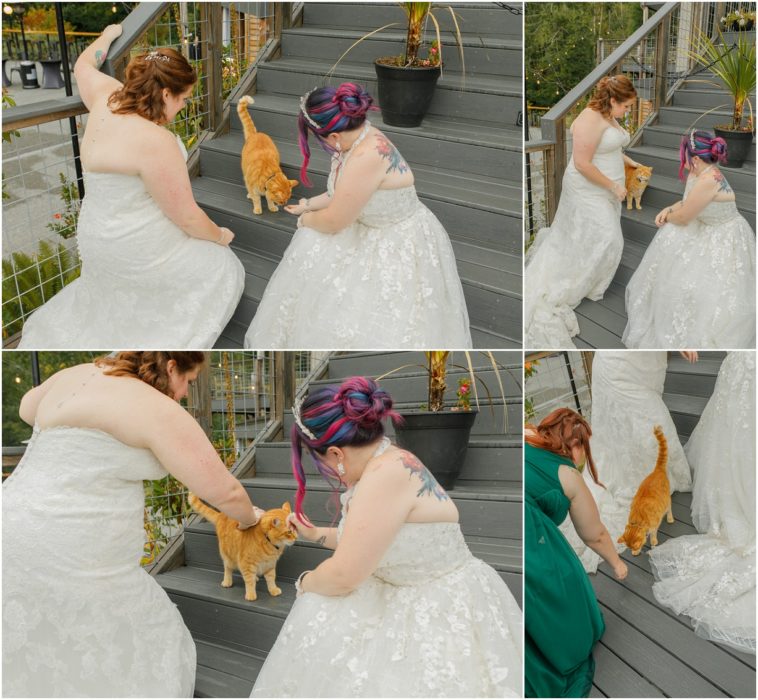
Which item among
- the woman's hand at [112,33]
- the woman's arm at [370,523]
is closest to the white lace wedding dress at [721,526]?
the woman's arm at [370,523]

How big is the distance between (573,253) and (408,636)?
1.11 metres

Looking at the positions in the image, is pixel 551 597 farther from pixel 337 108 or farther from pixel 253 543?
pixel 337 108

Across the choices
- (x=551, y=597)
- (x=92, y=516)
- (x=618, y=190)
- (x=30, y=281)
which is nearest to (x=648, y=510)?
(x=551, y=597)

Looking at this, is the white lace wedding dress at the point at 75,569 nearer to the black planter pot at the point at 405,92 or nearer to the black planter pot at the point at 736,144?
the black planter pot at the point at 405,92

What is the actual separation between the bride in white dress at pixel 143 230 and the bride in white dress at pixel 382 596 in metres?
0.80

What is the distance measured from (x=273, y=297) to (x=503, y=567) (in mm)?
1014

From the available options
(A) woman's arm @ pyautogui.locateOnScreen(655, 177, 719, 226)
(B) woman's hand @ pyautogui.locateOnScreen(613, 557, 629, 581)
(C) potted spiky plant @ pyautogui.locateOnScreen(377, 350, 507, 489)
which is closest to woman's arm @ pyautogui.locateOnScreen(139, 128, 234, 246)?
(C) potted spiky plant @ pyautogui.locateOnScreen(377, 350, 507, 489)

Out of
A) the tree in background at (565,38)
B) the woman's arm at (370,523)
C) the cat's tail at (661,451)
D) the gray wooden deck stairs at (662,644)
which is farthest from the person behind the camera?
the cat's tail at (661,451)


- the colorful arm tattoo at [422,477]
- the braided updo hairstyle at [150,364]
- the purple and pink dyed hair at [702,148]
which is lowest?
the colorful arm tattoo at [422,477]

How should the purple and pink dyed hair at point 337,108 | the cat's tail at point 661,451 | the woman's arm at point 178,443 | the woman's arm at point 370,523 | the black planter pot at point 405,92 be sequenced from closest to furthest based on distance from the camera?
the woman's arm at point 370,523
the woman's arm at point 178,443
the purple and pink dyed hair at point 337,108
the black planter pot at point 405,92
the cat's tail at point 661,451

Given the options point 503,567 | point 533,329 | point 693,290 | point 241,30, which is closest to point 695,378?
point 693,290

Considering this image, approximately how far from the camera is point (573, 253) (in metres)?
2.22

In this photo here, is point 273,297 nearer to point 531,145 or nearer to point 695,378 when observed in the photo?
point 531,145

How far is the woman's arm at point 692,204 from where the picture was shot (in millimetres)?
2199
